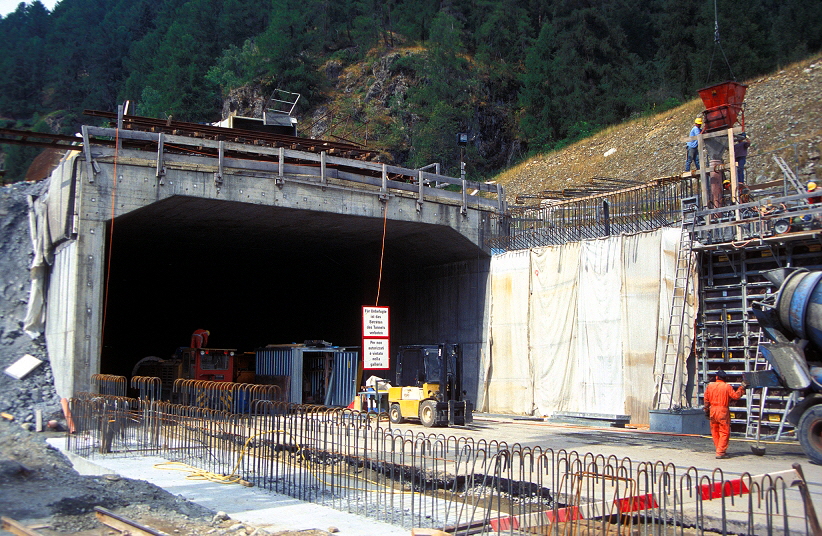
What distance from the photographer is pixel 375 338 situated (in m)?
14.7

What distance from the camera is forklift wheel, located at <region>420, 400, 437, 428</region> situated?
2020cm

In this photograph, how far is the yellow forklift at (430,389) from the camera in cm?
2023

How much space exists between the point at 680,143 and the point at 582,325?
18.8m

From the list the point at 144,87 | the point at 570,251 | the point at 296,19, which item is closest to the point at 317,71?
the point at 296,19

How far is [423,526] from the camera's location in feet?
30.0

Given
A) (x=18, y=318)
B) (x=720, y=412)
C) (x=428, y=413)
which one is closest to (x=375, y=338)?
(x=428, y=413)

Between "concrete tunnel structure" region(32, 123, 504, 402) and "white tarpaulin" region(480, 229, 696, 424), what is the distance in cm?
152

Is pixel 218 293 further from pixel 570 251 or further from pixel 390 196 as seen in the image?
pixel 570 251

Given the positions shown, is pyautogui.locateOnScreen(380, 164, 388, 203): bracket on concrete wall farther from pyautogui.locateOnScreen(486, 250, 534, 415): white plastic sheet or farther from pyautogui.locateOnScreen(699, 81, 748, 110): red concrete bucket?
pyautogui.locateOnScreen(699, 81, 748, 110): red concrete bucket

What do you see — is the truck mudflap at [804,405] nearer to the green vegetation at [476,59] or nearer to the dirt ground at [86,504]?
the dirt ground at [86,504]

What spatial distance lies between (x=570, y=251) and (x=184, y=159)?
1264 cm

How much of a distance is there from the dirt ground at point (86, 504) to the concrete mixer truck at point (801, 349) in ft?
30.1

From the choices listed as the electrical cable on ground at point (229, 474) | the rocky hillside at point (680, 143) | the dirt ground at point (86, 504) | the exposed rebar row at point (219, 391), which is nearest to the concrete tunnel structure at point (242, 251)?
the exposed rebar row at point (219, 391)

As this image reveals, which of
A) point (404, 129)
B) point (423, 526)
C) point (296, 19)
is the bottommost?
point (423, 526)
